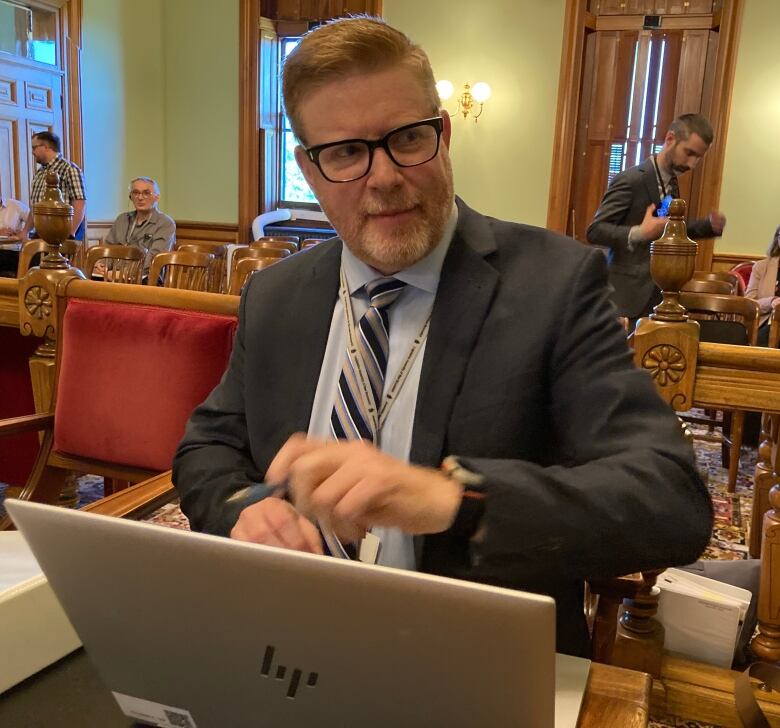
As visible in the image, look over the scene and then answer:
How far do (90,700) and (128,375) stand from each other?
117 centimetres

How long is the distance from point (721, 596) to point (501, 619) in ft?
4.91

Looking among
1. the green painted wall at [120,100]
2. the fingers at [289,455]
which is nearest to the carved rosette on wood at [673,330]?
the fingers at [289,455]

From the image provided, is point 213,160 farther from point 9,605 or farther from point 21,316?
point 9,605

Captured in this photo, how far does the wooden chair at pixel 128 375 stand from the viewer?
1734mm

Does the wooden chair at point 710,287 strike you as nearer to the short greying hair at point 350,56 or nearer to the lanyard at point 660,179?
the lanyard at point 660,179

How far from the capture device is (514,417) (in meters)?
1.02

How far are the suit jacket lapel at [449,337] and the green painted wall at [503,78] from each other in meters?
5.80

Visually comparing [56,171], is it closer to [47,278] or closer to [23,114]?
[23,114]

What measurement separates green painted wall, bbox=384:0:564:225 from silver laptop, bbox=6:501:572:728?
6407 mm

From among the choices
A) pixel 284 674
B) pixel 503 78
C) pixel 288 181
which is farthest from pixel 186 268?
pixel 288 181

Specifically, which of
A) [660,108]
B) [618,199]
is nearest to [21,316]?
[618,199]

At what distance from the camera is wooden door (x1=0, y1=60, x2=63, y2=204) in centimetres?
611

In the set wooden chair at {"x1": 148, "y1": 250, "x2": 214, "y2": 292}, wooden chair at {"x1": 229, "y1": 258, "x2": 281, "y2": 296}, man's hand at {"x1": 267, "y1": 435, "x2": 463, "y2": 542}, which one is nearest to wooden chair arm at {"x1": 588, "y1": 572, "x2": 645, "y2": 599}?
man's hand at {"x1": 267, "y1": 435, "x2": 463, "y2": 542}

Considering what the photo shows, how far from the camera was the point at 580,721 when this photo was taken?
26.9 inches
